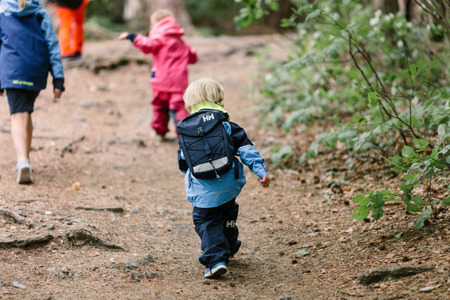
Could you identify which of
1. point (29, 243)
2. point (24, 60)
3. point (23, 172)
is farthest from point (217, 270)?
point (24, 60)

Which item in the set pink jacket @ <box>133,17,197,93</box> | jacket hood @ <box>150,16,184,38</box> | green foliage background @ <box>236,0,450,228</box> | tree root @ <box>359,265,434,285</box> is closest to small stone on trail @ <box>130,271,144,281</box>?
tree root @ <box>359,265,434,285</box>

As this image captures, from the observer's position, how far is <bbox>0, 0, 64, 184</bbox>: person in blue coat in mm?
4832

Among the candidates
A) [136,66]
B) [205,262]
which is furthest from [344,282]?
[136,66]

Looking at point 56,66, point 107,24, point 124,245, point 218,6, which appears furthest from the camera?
point 218,6

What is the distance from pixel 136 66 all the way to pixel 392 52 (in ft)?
22.9

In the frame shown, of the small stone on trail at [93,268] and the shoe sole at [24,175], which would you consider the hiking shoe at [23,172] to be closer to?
the shoe sole at [24,175]

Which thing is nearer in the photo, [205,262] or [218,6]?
[205,262]

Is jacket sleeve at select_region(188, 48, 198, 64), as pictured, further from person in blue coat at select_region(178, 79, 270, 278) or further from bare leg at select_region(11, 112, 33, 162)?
person in blue coat at select_region(178, 79, 270, 278)

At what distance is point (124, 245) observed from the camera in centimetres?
388

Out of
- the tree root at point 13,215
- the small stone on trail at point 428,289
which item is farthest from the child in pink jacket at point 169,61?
the small stone on trail at point 428,289

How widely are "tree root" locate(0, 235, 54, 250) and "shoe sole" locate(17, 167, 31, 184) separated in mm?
1481

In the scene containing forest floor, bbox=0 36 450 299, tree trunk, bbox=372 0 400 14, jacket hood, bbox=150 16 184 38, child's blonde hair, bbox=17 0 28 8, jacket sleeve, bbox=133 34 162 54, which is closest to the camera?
forest floor, bbox=0 36 450 299

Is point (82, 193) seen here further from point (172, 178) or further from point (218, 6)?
point (218, 6)

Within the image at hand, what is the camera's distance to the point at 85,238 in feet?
12.2
